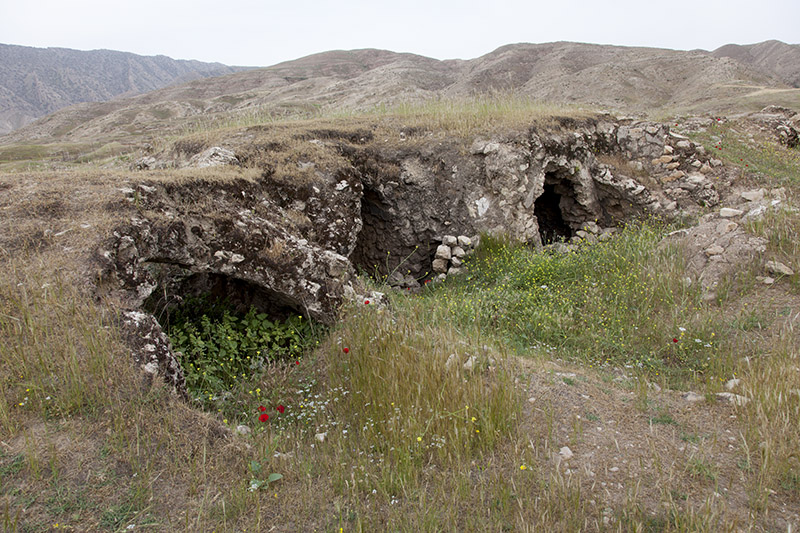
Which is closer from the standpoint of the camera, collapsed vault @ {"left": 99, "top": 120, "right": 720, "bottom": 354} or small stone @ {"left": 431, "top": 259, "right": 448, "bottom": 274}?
collapsed vault @ {"left": 99, "top": 120, "right": 720, "bottom": 354}

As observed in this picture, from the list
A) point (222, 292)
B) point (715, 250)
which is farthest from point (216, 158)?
point (715, 250)

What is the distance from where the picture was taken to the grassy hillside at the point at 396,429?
2559mm

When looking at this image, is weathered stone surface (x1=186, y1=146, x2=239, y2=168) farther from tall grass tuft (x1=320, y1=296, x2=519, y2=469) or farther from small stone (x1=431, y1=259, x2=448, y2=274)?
tall grass tuft (x1=320, y1=296, x2=519, y2=469)

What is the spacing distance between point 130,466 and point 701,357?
16.5ft

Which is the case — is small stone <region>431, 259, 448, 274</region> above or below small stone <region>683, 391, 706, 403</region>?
above

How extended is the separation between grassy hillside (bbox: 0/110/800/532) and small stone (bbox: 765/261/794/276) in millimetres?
774

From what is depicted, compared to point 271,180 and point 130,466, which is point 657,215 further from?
point 130,466

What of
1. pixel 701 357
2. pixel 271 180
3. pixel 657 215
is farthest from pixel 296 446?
pixel 657 215

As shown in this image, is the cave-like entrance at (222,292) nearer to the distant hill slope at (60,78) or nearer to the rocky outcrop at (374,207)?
the rocky outcrop at (374,207)

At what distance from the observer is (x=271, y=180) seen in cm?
689

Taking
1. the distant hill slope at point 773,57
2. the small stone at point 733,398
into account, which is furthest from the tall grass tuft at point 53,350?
the distant hill slope at point 773,57

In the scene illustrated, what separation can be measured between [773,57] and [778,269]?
2428 inches

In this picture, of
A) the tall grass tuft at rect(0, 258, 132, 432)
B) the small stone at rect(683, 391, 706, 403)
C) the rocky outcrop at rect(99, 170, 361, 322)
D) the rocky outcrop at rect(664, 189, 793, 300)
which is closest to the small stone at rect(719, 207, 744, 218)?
the rocky outcrop at rect(664, 189, 793, 300)

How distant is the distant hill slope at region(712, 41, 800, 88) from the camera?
44562 millimetres
